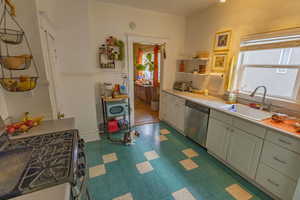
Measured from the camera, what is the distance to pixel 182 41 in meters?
3.61

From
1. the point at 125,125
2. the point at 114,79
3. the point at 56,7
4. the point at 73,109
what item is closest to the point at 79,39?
the point at 56,7

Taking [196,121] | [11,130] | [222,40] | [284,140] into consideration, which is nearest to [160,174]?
[196,121]

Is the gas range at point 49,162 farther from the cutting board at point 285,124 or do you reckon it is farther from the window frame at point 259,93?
the window frame at point 259,93

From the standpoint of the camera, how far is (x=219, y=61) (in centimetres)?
274

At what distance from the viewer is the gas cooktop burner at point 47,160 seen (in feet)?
2.29

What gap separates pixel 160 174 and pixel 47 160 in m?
1.55

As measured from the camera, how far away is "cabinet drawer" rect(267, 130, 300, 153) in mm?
1377

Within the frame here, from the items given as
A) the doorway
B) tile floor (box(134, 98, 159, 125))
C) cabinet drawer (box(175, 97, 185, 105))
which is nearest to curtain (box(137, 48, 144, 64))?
the doorway

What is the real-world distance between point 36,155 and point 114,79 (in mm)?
2328

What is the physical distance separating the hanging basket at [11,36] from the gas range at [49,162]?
0.86 m

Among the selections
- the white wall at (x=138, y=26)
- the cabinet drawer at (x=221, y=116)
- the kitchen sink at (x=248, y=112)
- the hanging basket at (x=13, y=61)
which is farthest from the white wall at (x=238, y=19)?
the hanging basket at (x=13, y=61)

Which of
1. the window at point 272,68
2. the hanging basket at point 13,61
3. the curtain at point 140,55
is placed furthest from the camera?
the curtain at point 140,55

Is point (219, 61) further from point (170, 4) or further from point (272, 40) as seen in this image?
point (170, 4)

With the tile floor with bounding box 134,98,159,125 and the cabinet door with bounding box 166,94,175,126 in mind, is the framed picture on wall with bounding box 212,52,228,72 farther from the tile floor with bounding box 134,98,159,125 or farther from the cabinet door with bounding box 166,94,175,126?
the tile floor with bounding box 134,98,159,125
